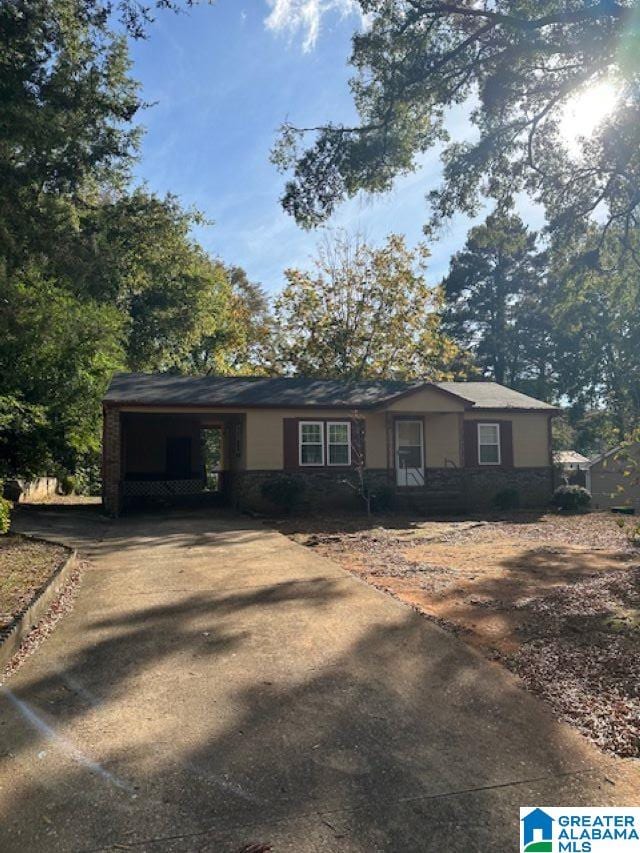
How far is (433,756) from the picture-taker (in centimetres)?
327

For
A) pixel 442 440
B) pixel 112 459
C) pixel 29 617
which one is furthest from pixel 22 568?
pixel 442 440

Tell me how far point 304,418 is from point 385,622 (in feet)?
39.1

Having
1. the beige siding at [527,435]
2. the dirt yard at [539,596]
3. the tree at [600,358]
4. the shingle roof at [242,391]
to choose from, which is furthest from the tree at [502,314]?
the dirt yard at [539,596]

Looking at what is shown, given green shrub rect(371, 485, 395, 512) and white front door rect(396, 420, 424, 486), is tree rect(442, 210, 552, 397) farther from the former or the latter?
green shrub rect(371, 485, 395, 512)

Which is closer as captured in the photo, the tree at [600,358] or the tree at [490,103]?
the tree at [490,103]

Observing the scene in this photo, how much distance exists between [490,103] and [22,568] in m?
14.3

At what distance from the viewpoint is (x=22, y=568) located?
25.0 ft

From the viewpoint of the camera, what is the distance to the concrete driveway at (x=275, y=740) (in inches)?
103

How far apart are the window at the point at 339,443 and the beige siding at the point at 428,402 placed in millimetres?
1580

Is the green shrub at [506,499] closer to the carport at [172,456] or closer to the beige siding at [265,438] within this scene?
the beige siding at [265,438]

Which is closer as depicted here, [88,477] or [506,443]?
[506,443]

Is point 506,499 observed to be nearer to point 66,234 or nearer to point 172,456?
point 172,456

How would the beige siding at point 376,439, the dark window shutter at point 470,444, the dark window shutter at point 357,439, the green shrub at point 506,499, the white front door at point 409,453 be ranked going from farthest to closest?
the dark window shutter at point 470,444, the green shrub at point 506,499, the white front door at point 409,453, the beige siding at point 376,439, the dark window shutter at point 357,439

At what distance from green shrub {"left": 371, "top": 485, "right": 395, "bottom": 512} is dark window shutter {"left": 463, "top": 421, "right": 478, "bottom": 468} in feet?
10.7
